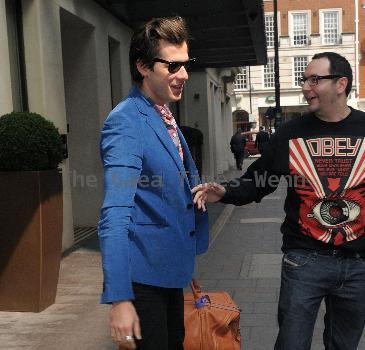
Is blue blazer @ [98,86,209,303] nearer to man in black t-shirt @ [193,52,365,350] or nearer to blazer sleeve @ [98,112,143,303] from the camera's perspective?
blazer sleeve @ [98,112,143,303]

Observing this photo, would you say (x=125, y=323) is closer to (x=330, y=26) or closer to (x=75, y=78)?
(x=75, y=78)

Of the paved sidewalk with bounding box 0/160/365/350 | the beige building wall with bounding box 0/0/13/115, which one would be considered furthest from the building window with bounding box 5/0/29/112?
the paved sidewalk with bounding box 0/160/365/350

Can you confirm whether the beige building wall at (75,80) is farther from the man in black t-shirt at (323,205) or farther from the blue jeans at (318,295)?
the blue jeans at (318,295)

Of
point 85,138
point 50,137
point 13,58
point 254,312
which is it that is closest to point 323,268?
point 254,312

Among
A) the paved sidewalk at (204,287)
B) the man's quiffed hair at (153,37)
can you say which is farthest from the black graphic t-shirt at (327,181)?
the paved sidewalk at (204,287)

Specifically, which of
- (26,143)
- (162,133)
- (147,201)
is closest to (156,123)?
(162,133)

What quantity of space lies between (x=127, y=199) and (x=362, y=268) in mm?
1324

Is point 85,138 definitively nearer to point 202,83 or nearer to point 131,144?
point 131,144

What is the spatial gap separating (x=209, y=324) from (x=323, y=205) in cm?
78

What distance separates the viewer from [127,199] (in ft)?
6.52

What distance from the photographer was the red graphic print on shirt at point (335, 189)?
8.61ft

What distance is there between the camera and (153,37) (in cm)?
216

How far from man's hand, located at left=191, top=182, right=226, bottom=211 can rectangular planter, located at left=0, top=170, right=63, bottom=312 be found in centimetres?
234

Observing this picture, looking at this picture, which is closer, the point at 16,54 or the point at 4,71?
the point at 4,71
